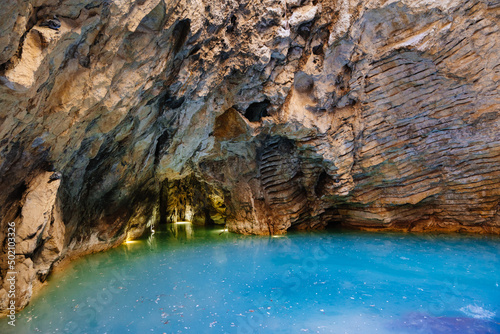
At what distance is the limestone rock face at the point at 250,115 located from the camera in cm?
547

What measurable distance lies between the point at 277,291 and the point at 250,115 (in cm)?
686

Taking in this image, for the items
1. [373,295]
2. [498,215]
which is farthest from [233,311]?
[498,215]

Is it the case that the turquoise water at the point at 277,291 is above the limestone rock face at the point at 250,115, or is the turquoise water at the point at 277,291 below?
below

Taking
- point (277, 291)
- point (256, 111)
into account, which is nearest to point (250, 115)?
point (256, 111)

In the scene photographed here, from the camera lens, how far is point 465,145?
37.9 ft

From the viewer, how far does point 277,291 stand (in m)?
6.55

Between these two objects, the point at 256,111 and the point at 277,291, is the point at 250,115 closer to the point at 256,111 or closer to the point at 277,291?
the point at 256,111

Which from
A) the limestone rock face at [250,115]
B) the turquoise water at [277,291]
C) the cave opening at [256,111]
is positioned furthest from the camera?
the cave opening at [256,111]

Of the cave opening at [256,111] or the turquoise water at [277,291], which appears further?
the cave opening at [256,111]

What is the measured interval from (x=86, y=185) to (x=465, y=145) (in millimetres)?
13485

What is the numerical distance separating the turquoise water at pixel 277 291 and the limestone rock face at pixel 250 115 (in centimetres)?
127

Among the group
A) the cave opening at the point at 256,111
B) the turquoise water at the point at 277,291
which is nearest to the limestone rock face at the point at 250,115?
the cave opening at the point at 256,111

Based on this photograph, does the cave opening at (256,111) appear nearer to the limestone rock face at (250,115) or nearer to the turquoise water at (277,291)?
the limestone rock face at (250,115)

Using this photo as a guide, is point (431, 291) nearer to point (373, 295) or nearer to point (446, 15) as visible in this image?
point (373, 295)
